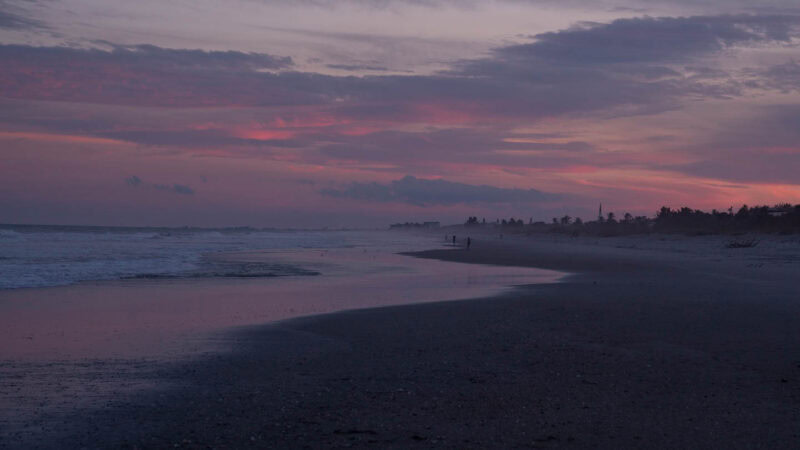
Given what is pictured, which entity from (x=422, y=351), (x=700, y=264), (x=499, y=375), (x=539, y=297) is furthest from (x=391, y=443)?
(x=700, y=264)

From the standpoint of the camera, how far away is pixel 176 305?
18.0m

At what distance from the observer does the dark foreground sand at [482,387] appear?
690 centimetres

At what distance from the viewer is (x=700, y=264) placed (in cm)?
3638

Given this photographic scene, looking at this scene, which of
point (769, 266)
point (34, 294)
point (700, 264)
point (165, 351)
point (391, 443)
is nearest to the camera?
point (391, 443)

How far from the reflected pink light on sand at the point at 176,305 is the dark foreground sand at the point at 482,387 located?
5.55 ft

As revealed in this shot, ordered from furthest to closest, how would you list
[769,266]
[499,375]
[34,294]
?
[769,266]
[34,294]
[499,375]

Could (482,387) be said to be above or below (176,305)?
above

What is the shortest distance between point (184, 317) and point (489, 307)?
7.59 meters

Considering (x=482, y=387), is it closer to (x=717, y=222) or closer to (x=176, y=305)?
(x=176, y=305)

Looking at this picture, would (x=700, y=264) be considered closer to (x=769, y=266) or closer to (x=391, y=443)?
(x=769, y=266)

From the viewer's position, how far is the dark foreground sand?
6902mm

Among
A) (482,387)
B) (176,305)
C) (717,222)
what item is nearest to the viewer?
(482,387)

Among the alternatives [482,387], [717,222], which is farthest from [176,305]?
[717,222]

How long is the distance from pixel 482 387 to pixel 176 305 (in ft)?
37.6
